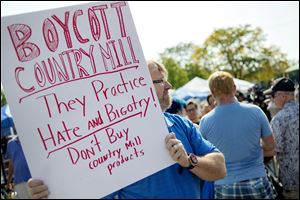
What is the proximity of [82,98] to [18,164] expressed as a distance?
11.6 ft

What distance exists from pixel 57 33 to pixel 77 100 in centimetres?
27

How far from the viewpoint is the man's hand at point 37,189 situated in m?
1.37

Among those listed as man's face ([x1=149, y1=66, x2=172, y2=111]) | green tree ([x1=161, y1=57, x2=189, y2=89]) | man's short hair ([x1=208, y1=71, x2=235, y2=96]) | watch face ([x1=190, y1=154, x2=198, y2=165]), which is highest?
man's face ([x1=149, y1=66, x2=172, y2=111])

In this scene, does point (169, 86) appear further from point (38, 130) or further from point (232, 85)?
point (232, 85)

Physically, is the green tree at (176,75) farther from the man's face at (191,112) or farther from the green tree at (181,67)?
the man's face at (191,112)

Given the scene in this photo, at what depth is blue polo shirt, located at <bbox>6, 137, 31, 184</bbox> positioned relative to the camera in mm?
4543

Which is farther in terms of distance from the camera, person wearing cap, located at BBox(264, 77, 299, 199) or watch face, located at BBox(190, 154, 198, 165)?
person wearing cap, located at BBox(264, 77, 299, 199)

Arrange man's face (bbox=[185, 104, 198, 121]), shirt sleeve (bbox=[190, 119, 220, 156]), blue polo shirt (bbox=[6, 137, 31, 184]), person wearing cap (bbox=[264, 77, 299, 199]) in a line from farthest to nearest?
1. man's face (bbox=[185, 104, 198, 121])
2. blue polo shirt (bbox=[6, 137, 31, 184])
3. person wearing cap (bbox=[264, 77, 299, 199])
4. shirt sleeve (bbox=[190, 119, 220, 156])

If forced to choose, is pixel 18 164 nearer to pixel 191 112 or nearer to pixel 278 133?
pixel 191 112

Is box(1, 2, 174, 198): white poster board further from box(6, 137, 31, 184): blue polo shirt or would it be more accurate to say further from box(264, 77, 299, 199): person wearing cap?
box(6, 137, 31, 184): blue polo shirt

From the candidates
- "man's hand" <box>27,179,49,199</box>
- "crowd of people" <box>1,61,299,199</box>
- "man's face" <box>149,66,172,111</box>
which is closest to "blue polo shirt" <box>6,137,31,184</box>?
"crowd of people" <box>1,61,299,199</box>

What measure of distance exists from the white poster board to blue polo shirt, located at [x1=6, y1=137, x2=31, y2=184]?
330 cm

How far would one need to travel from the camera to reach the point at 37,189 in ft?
4.50

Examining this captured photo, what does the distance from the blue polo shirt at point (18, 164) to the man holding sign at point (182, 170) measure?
3.17 metres
